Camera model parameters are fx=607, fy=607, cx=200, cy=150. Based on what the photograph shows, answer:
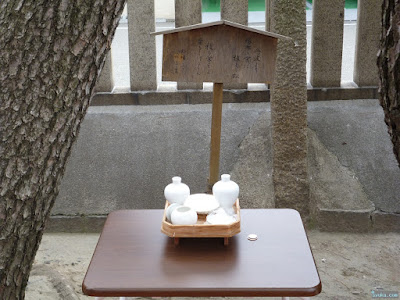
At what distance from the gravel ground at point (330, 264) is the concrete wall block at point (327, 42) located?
1252 mm

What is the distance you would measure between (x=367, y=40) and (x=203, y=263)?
2.71 m

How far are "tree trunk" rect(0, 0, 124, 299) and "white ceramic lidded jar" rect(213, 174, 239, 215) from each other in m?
1.28

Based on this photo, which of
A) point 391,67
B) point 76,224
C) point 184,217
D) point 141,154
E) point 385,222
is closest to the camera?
point 391,67

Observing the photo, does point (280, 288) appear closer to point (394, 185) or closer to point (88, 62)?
point (88, 62)

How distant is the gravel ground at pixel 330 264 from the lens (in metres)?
3.29

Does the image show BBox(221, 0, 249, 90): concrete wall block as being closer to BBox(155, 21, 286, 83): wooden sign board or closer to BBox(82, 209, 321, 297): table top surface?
BBox(155, 21, 286, 83): wooden sign board

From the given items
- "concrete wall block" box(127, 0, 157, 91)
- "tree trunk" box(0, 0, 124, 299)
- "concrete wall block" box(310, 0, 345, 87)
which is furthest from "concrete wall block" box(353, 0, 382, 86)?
"tree trunk" box(0, 0, 124, 299)

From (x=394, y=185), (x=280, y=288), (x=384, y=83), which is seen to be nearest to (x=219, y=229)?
(x=280, y=288)

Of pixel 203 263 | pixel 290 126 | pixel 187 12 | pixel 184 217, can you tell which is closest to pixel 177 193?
pixel 184 217

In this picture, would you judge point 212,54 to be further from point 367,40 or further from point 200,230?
point 367,40

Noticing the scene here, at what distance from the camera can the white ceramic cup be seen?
256 centimetres

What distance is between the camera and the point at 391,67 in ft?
3.46

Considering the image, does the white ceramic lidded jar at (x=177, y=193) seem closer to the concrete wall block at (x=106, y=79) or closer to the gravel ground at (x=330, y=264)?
the gravel ground at (x=330, y=264)

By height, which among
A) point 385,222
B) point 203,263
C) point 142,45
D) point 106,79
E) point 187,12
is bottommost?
point 385,222
